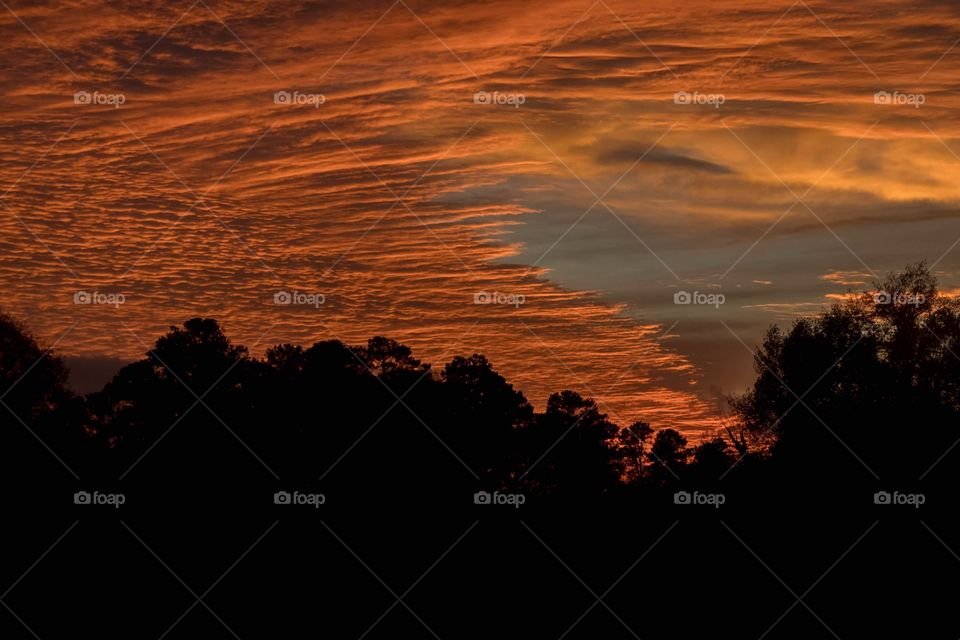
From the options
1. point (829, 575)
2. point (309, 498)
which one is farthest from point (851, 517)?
point (309, 498)

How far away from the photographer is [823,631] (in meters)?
35.2

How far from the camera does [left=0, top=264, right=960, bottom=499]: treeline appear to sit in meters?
49.3

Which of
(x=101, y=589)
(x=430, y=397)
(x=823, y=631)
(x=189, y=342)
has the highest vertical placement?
(x=189, y=342)

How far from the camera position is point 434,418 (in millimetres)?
61625

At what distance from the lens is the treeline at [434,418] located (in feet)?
162

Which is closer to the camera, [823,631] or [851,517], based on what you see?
[823,631]

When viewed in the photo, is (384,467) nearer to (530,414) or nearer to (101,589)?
(101,589)

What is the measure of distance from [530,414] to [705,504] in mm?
37341

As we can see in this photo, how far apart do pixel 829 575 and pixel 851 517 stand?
4920 millimetres

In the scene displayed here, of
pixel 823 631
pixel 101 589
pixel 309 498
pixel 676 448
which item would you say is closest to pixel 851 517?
pixel 823 631

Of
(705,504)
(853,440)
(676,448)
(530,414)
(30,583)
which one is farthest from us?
(676,448)

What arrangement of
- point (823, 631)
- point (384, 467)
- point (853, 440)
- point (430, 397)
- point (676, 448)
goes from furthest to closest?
point (676, 448) → point (430, 397) → point (853, 440) → point (384, 467) → point (823, 631)

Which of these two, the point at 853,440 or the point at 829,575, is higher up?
the point at 853,440

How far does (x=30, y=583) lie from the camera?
125ft
